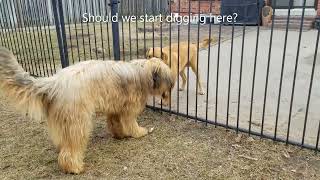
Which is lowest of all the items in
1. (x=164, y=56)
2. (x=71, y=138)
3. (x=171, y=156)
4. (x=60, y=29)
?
(x=171, y=156)

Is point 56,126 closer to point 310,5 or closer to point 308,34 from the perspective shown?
point 308,34

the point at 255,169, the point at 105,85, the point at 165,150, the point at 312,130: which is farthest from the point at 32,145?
the point at 312,130

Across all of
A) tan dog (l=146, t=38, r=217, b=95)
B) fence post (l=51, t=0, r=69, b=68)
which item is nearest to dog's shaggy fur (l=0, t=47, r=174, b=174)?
tan dog (l=146, t=38, r=217, b=95)

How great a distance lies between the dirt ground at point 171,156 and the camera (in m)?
3.29

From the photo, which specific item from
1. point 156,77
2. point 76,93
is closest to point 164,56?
point 156,77

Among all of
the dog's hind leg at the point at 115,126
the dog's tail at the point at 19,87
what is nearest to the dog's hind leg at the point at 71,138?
the dog's tail at the point at 19,87

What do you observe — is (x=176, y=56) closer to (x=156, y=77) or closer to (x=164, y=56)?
(x=164, y=56)

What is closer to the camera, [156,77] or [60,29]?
[156,77]

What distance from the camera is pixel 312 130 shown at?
13.3 ft

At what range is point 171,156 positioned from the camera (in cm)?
361

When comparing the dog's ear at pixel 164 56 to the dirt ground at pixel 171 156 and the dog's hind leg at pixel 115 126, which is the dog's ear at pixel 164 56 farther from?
the dog's hind leg at pixel 115 126

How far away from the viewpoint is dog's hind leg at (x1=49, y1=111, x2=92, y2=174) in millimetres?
3162

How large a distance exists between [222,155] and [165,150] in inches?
25.7

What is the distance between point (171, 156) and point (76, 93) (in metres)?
1.28
